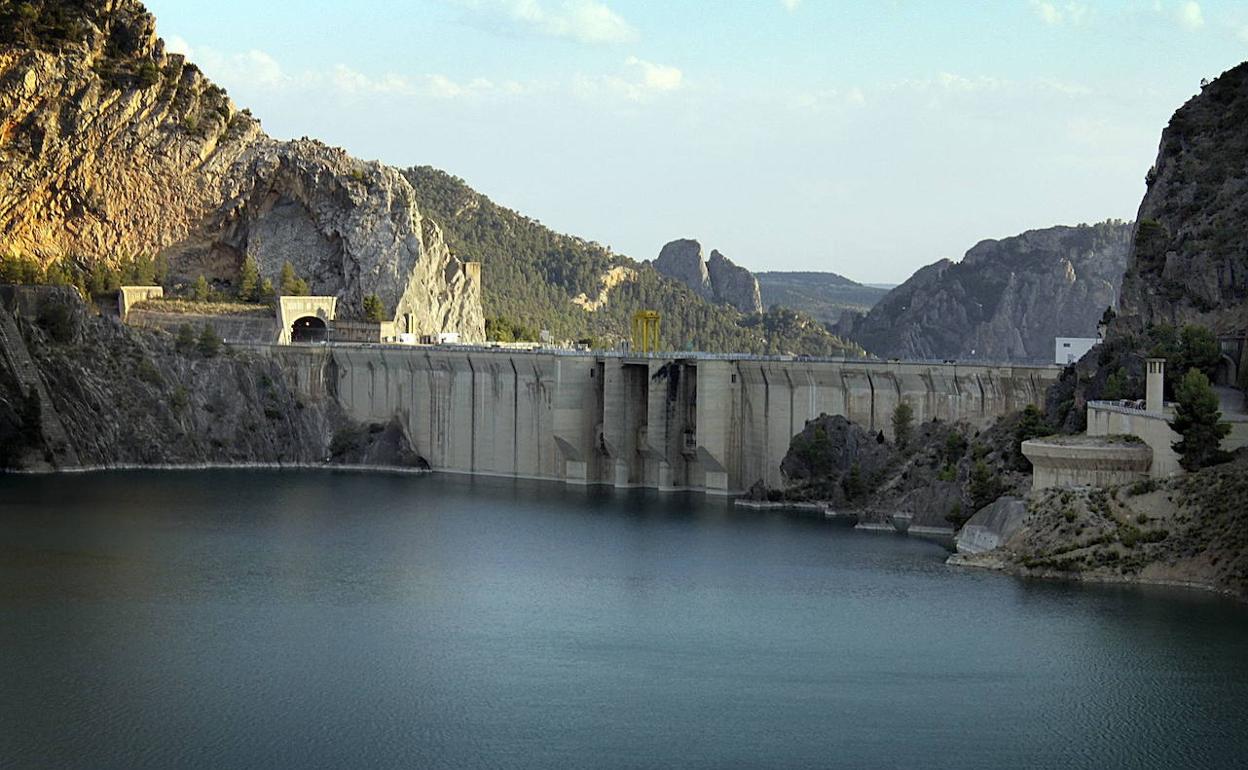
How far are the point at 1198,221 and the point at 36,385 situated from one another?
55.1 meters

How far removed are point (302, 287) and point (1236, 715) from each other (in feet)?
259

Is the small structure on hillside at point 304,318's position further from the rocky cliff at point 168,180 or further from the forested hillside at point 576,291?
the forested hillside at point 576,291

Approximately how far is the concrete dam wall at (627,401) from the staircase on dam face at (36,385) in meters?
14.5

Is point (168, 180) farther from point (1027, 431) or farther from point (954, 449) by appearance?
point (1027, 431)

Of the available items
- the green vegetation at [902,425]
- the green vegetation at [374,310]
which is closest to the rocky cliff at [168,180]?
the green vegetation at [374,310]

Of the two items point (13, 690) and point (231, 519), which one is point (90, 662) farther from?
point (231, 519)

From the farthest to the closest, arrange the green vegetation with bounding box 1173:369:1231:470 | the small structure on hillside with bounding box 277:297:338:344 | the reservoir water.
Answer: the small structure on hillside with bounding box 277:297:338:344 → the green vegetation with bounding box 1173:369:1231:470 → the reservoir water

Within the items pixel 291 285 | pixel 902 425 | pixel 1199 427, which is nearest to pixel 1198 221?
pixel 902 425

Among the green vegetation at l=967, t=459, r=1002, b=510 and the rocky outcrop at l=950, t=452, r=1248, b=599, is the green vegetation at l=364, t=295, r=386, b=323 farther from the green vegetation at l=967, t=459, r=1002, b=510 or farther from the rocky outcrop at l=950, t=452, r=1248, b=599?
the rocky outcrop at l=950, t=452, r=1248, b=599

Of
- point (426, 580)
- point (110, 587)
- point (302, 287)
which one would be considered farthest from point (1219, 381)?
point (302, 287)

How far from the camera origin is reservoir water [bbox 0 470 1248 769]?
4353cm

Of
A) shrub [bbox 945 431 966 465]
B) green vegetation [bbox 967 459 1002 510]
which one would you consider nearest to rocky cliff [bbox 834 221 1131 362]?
shrub [bbox 945 431 966 465]

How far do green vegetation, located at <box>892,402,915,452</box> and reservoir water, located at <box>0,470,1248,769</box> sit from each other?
5999 millimetres

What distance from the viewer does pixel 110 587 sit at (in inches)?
2397
